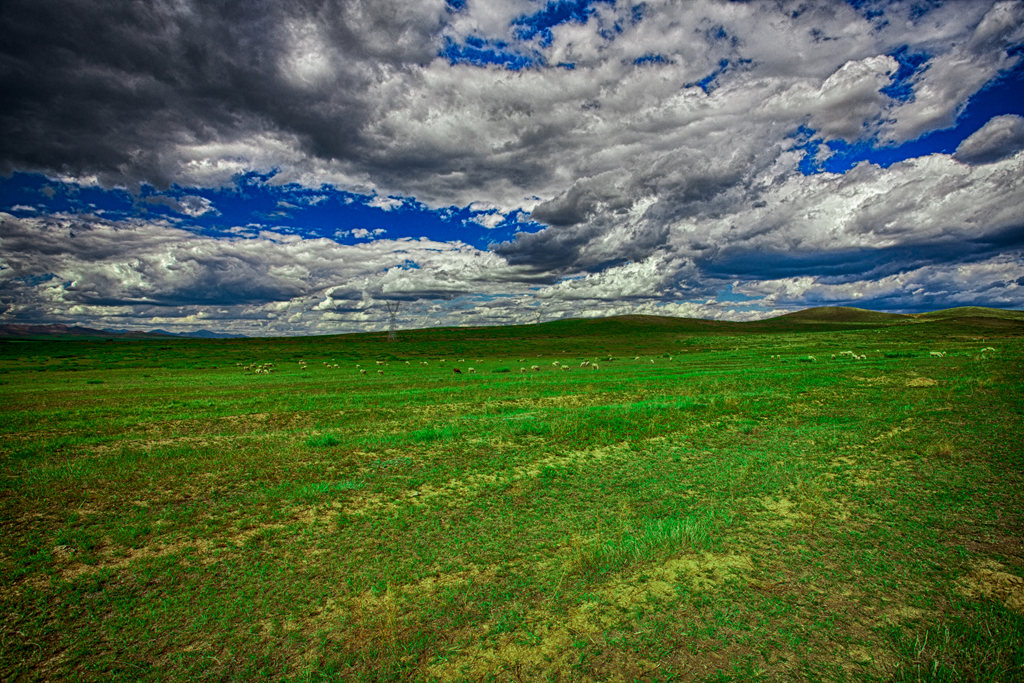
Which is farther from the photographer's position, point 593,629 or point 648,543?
point 648,543

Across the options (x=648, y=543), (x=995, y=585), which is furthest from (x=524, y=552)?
A: (x=995, y=585)

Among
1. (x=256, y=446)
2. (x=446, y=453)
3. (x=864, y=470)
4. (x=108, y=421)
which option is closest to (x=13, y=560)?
(x=256, y=446)

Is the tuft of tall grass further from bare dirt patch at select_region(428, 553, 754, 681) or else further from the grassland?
bare dirt patch at select_region(428, 553, 754, 681)

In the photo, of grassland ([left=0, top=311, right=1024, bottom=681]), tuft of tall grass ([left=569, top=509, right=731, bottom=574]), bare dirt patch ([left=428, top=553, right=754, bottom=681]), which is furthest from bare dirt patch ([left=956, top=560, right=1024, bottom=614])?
tuft of tall grass ([left=569, top=509, right=731, bottom=574])

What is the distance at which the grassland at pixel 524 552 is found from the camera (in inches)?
Result: 221

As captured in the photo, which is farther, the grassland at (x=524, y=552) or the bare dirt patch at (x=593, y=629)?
the grassland at (x=524, y=552)

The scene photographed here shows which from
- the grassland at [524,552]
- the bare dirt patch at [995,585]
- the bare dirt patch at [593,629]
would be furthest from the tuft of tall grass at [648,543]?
the bare dirt patch at [995,585]

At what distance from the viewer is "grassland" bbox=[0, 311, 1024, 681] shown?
18.4 ft

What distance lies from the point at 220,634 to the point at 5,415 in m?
26.0

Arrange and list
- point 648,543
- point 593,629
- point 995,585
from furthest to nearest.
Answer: point 648,543
point 995,585
point 593,629

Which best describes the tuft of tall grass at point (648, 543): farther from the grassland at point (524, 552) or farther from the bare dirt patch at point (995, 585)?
the bare dirt patch at point (995, 585)

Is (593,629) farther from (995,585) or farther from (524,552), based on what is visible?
(995,585)

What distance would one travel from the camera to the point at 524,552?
27.0 feet

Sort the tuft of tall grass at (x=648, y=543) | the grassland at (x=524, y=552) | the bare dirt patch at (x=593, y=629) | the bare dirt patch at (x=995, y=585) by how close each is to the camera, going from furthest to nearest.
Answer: the tuft of tall grass at (x=648, y=543) < the bare dirt patch at (x=995, y=585) < the grassland at (x=524, y=552) < the bare dirt patch at (x=593, y=629)
